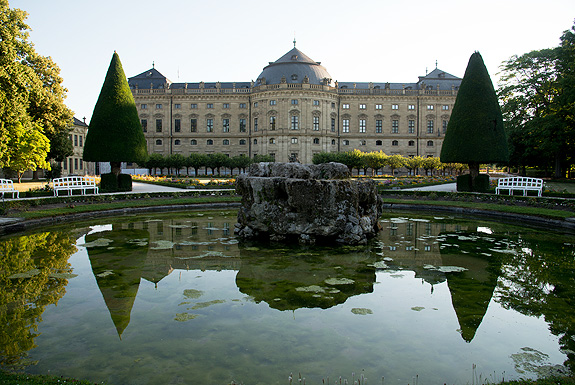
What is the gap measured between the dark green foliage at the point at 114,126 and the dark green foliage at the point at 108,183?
3.18 ft

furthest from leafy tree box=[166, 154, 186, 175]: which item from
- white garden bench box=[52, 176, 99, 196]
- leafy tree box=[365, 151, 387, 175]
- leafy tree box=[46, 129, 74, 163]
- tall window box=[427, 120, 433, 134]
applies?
tall window box=[427, 120, 433, 134]

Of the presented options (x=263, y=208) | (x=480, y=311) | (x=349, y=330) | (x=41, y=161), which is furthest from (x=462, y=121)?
(x=41, y=161)

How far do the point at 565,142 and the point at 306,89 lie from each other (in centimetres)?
3160

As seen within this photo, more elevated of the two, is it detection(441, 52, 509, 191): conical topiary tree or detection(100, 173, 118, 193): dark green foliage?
detection(441, 52, 509, 191): conical topiary tree

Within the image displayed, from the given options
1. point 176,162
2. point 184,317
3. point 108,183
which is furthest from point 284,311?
point 176,162

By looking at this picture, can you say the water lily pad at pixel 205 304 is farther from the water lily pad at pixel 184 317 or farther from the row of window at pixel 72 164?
the row of window at pixel 72 164

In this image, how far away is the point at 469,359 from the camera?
4512 millimetres

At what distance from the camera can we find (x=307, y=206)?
1058 cm

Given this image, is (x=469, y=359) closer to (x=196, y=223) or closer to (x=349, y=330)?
(x=349, y=330)

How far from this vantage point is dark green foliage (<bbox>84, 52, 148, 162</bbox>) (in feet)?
73.9

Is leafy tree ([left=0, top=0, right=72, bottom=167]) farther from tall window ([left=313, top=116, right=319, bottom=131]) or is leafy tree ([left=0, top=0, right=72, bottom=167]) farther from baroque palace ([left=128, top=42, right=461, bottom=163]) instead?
tall window ([left=313, top=116, right=319, bottom=131])

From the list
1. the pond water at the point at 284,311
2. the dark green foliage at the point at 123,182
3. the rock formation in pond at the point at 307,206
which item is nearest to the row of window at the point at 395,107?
the dark green foliage at the point at 123,182

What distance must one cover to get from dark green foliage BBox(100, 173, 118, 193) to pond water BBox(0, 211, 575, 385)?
493 inches

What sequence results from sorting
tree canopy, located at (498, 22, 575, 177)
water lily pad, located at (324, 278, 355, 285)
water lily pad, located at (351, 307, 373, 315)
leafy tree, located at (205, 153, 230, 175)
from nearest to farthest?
water lily pad, located at (351, 307, 373, 315) → water lily pad, located at (324, 278, 355, 285) → tree canopy, located at (498, 22, 575, 177) → leafy tree, located at (205, 153, 230, 175)
